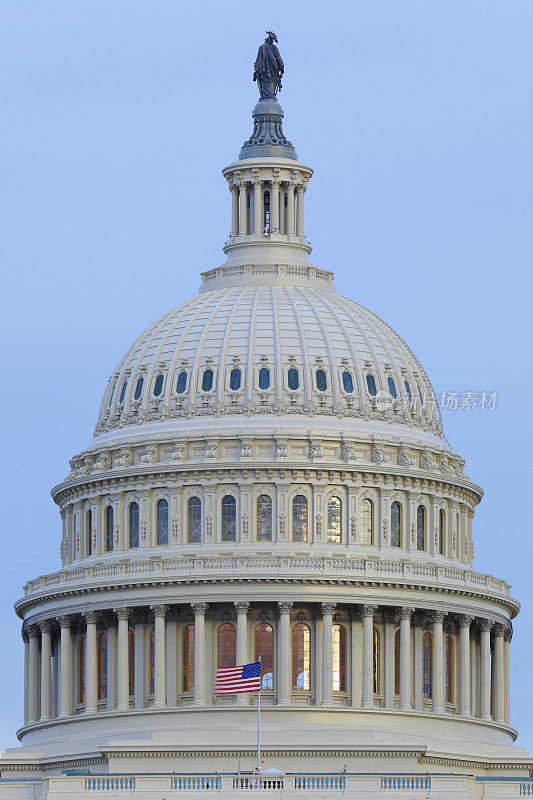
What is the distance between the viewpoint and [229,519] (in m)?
176

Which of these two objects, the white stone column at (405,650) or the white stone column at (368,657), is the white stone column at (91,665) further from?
the white stone column at (405,650)

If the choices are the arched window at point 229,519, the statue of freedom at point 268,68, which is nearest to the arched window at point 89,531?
the arched window at point 229,519

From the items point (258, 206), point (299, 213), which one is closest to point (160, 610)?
point (258, 206)

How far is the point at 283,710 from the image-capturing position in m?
170

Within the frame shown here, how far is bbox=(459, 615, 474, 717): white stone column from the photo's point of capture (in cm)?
17600

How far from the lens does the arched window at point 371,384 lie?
590 ft

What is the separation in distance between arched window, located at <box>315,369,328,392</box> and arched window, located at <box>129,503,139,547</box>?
11.4 meters

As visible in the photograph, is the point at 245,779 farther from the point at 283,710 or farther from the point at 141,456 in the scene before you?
the point at 141,456

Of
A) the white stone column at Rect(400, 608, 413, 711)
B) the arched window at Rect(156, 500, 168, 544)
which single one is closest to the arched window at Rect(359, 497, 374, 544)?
the white stone column at Rect(400, 608, 413, 711)

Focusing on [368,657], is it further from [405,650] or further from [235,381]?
[235,381]

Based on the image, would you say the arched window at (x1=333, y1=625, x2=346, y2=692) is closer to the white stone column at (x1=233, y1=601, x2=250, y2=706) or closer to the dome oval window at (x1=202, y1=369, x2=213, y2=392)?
the white stone column at (x1=233, y1=601, x2=250, y2=706)

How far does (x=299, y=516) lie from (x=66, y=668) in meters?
14.7

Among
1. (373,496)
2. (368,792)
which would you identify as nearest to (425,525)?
(373,496)

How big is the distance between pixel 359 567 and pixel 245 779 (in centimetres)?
2408
